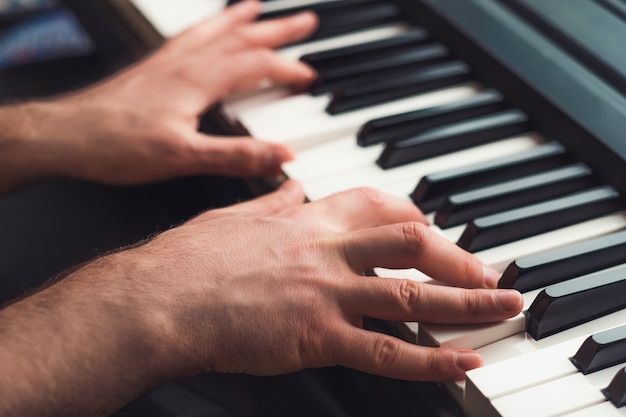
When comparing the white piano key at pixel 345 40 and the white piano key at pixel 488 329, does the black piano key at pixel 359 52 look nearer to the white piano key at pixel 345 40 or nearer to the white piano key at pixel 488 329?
the white piano key at pixel 345 40

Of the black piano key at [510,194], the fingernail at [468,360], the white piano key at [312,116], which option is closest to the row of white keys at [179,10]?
the white piano key at [312,116]

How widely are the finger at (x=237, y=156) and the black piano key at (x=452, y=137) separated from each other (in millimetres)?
149

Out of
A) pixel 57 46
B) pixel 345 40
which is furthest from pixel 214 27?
pixel 57 46

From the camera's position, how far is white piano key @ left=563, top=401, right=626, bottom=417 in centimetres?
76

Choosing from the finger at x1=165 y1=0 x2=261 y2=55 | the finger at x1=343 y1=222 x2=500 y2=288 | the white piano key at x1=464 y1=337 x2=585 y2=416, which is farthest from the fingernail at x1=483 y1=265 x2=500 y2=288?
the finger at x1=165 y1=0 x2=261 y2=55

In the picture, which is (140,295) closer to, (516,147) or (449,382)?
(449,382)

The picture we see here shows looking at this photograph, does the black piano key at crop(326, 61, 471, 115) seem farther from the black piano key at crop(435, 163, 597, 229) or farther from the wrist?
the wrist

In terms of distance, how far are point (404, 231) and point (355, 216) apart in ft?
0.34

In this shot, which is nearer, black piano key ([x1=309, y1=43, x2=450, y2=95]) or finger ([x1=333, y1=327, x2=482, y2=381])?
finger ([x1=333, y1=327, x2=482, y2=381])

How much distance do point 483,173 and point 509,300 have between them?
28 cm

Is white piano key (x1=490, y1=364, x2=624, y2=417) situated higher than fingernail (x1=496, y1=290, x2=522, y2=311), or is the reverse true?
fingernail (x1=496, y1=290, x2=522, y2=311)

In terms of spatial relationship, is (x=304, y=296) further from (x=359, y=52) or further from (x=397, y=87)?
(x=359, y=52)

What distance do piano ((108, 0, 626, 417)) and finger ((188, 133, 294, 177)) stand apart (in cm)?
3

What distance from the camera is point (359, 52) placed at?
1.38 meters
